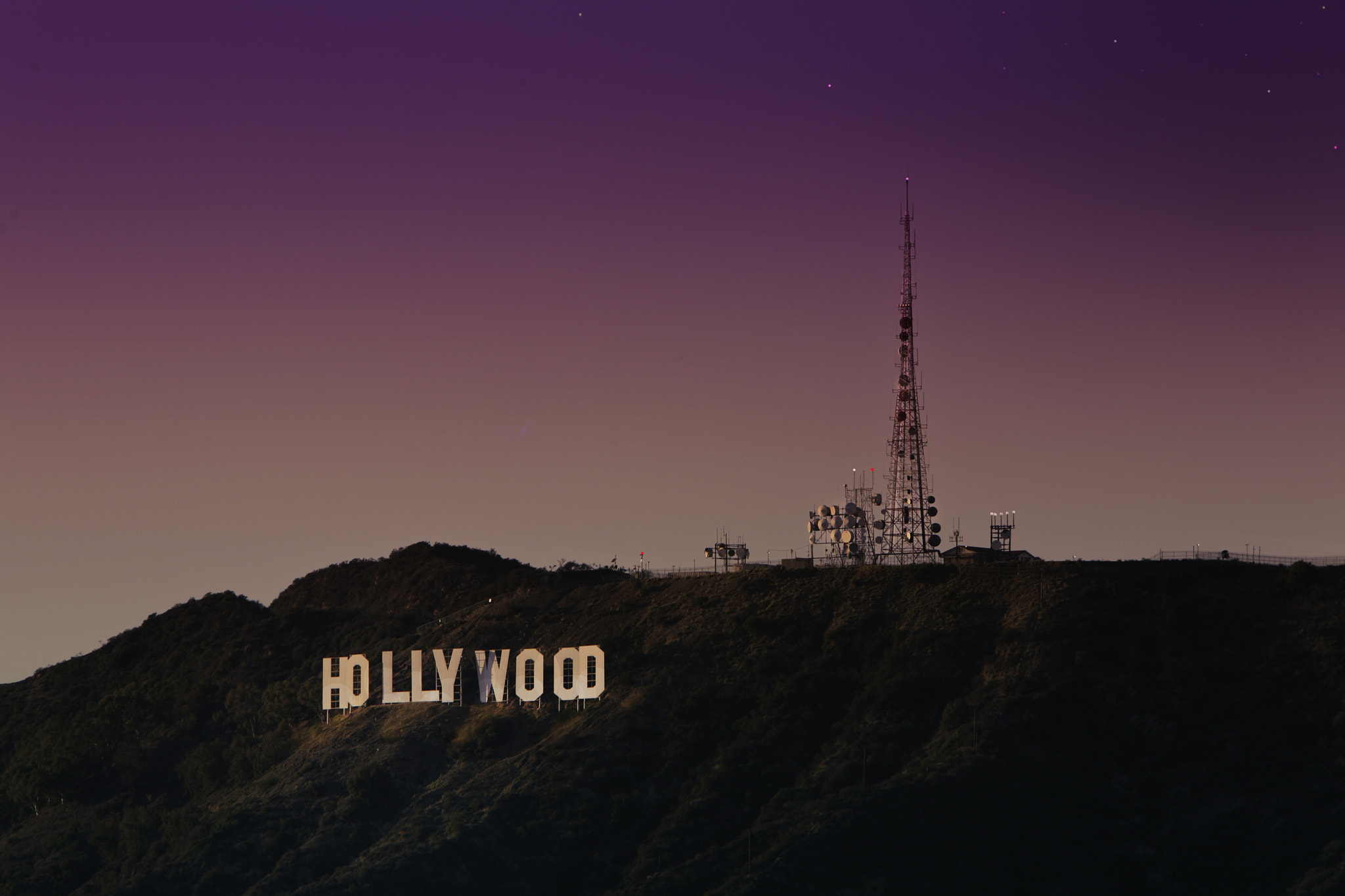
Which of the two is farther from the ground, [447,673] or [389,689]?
[447,673]

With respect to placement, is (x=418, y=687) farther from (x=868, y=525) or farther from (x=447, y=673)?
(x=868, y=525)

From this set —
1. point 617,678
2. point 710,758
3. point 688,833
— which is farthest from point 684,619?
point 688,833

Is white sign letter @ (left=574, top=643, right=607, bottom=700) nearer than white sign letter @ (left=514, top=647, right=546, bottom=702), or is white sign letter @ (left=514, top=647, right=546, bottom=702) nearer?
white sign letter @ (left=574, top=643, right=607, bottom=700)

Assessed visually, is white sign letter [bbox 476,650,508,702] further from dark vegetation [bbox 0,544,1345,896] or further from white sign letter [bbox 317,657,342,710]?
white sign letter [bbox 317,657,342,710]

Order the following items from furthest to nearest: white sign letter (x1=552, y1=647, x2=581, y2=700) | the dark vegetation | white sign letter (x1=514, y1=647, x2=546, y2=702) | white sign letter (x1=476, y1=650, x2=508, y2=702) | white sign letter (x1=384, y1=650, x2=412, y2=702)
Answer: white sign letter (x1=384, y1=650, x2=412, y2=702) < white sign letter (x1=476, y1=650, x2=508, y2=702) < white sign letter (x1=514, y1=647, x2=546, y2=702) < white sign letter (x1=552, y1=647, x2=581, y2=700) < the dark vegetation

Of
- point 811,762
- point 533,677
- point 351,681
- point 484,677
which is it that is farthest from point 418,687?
point 811,762

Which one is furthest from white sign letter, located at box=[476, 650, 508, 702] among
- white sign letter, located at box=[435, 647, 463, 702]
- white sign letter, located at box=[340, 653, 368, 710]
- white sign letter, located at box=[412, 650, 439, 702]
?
white sign letter, located at box=[340, 653, 368, 710]

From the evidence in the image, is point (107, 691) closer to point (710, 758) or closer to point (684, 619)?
point (684, 619)
